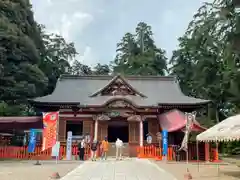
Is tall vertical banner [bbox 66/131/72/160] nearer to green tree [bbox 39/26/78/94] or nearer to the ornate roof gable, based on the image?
the ornate roof gable

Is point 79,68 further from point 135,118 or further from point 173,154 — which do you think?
point 173,154

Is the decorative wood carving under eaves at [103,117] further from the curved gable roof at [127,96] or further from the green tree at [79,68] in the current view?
the green tree at [79,68]

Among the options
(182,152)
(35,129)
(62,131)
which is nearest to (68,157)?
(35,129)

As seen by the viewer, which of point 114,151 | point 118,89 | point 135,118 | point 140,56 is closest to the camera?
point 114,151

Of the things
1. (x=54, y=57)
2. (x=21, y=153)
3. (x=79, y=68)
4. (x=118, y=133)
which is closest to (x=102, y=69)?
(x=79, y=68)

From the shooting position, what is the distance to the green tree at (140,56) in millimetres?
44031

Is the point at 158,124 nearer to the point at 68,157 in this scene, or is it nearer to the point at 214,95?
the point at 68,157

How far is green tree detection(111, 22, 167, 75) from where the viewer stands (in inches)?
1734

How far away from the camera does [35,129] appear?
18.7m

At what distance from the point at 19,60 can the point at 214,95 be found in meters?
20.2

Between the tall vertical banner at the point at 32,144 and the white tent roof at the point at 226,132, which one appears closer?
the white tent roof at the point at 226,132

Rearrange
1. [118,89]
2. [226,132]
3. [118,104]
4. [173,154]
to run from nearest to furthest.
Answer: [226,132]
[173,154]
[118,104]
[118,89]

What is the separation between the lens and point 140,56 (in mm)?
46031

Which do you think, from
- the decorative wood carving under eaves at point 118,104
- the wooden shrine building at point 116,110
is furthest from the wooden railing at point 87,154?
the decorative wood carving under eaves at point 118,104
